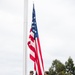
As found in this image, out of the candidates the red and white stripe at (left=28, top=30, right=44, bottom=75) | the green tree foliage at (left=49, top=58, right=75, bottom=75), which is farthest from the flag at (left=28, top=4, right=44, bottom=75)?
the green tree foliage at (left=49, top=58, right=75, bottom=75)

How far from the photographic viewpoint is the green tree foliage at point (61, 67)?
92500 mm

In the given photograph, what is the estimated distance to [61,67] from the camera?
93.2 meters

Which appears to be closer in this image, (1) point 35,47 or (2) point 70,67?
(1) point 35,47

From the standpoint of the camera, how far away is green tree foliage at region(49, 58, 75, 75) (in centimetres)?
9250

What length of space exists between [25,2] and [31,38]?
5.55 feet

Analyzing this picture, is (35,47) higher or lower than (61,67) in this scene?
lower

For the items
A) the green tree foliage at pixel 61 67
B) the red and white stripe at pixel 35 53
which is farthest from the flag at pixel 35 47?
the green tree foliage at pixel 61 67

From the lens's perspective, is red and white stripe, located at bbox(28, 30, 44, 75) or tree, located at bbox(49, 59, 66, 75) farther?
tree, located at bbox(49, 59, 66, 75)

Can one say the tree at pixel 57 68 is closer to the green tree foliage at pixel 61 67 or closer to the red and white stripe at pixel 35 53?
the green tree foliage at pixel 61 67

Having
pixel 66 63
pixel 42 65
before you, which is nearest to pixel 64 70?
pixel 66 63

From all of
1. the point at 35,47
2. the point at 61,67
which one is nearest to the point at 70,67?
the point at 61,67

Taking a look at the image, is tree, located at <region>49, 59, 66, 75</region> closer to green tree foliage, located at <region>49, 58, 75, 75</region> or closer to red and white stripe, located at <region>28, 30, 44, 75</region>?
green tree foliage, located at <region>49, 58, 75, 75</region>

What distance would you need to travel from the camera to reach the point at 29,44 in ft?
58.7

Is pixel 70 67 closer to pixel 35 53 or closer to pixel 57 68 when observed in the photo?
pixel 57 68
